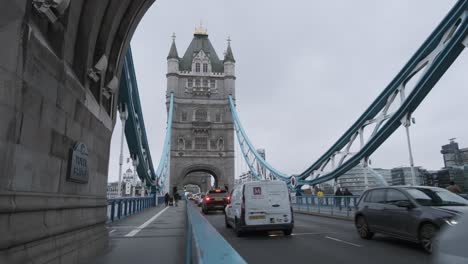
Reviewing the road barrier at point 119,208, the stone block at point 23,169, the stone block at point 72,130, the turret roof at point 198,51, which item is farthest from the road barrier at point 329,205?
the turret roof at point 198,51

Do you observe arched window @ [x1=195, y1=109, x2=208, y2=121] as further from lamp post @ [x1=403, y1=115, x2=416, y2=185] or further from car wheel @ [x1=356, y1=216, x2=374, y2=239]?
car wheel @ [x1=356, y1=216, x2=374, y2=239]

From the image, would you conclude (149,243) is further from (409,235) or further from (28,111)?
(409,235)

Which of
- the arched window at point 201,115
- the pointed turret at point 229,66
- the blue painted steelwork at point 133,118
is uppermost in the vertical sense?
the pointed turret at point 229,66

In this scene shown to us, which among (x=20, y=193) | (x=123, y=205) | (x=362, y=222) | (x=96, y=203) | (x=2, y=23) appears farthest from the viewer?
(x=123, y=205)

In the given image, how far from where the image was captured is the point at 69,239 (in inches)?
205

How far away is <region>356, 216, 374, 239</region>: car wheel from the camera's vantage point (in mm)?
9320

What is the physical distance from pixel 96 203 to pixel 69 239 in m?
1.78

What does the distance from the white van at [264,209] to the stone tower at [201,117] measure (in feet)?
A: 177

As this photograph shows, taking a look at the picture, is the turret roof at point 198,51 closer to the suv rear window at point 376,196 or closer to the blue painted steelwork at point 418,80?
the blue painted steelwork at point 418,80

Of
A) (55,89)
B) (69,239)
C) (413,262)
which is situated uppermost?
(55,89)

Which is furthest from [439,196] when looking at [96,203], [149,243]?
[96,203]

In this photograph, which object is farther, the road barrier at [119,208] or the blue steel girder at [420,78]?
the blue steel girder at [420,78]

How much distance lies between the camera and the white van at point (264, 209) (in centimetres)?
1040

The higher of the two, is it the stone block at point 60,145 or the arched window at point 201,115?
the arched window at point 201,115
